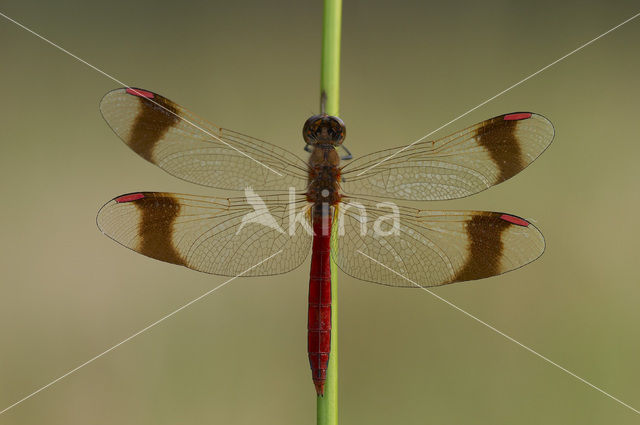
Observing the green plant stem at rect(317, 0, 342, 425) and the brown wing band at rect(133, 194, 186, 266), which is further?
the brown wing band at rect(133, 194, 186, 266)

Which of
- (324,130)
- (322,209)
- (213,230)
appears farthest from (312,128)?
(213,230)

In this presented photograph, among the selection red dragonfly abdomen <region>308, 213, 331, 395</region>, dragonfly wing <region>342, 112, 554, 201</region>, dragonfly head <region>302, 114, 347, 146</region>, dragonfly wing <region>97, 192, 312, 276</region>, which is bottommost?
red dragonfly abdomen <region>308, 213, 331, 395</region>

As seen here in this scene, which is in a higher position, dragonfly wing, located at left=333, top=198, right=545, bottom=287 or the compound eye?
the compound eye

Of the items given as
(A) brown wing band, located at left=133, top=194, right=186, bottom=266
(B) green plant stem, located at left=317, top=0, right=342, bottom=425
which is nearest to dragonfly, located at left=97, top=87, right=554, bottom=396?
(A) brown wing band, located at left=133, top=194, right=186, bottom=266

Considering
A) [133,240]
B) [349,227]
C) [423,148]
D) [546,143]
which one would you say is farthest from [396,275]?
[133,240]

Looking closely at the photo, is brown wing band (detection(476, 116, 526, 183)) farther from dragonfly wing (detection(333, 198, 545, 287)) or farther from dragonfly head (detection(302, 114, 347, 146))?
dragonfly head (detection(302, 114, 347, 146))

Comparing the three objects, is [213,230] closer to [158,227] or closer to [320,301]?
[158,227]
